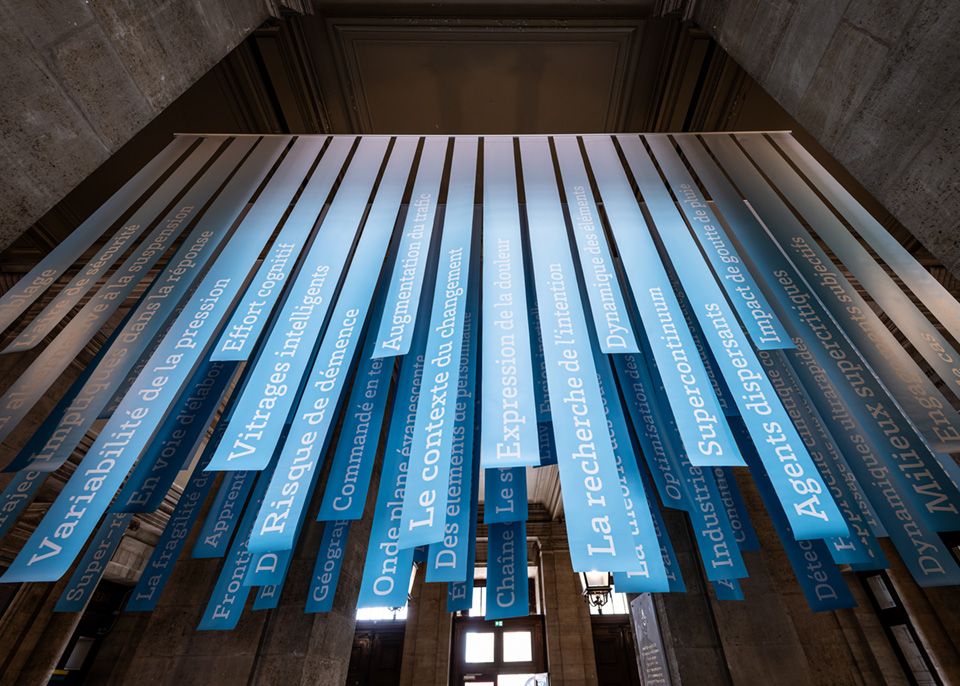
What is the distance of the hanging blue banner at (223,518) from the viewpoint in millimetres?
3318

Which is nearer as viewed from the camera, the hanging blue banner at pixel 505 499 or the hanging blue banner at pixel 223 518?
the hanging blue banner at pixel 505 499

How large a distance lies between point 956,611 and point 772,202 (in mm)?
7816

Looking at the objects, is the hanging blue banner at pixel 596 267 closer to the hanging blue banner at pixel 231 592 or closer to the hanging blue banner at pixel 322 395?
the hanging blue banner at pixel 322 395

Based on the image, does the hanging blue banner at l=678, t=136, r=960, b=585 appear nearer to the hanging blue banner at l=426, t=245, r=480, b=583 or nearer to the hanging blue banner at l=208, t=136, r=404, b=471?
the hanging blue banner at l=426, t=245, r=480, b=583

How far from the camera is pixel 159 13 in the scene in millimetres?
3301

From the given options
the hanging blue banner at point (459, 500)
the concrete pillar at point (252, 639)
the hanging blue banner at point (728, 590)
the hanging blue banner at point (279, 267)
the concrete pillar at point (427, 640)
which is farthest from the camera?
the concrete pillar at point (427, 640)

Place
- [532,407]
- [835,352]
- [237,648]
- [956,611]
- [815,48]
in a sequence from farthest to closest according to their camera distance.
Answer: [956,611]
[237,648]
[815,48]
[835,352]
[532,407]

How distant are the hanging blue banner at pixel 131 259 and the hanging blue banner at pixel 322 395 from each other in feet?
4.66

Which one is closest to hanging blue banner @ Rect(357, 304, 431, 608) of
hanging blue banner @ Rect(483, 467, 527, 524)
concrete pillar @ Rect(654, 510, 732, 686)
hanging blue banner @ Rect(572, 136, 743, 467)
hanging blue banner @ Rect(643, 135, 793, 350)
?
hanging blue banner @ Rect(483, 467, 527, 524)

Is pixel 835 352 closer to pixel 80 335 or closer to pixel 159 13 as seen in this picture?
pixel 80 335

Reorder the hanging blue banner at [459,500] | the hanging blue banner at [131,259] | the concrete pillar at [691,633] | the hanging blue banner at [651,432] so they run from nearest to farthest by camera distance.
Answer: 1. the hanging blue banner at [459,500]
2. the hanging blue banner at [131,259]
3. the hanging blue banner at [651,432]
4. the concrete pillar at [691,633]

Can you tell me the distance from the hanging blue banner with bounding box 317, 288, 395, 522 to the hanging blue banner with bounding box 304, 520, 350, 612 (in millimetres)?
534

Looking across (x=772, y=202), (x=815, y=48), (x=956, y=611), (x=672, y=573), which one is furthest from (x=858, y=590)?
(x=815, y=48)

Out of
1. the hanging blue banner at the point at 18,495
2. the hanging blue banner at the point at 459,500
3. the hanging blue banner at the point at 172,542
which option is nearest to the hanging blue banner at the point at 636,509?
the hanging blue banner at the point at 459,500
